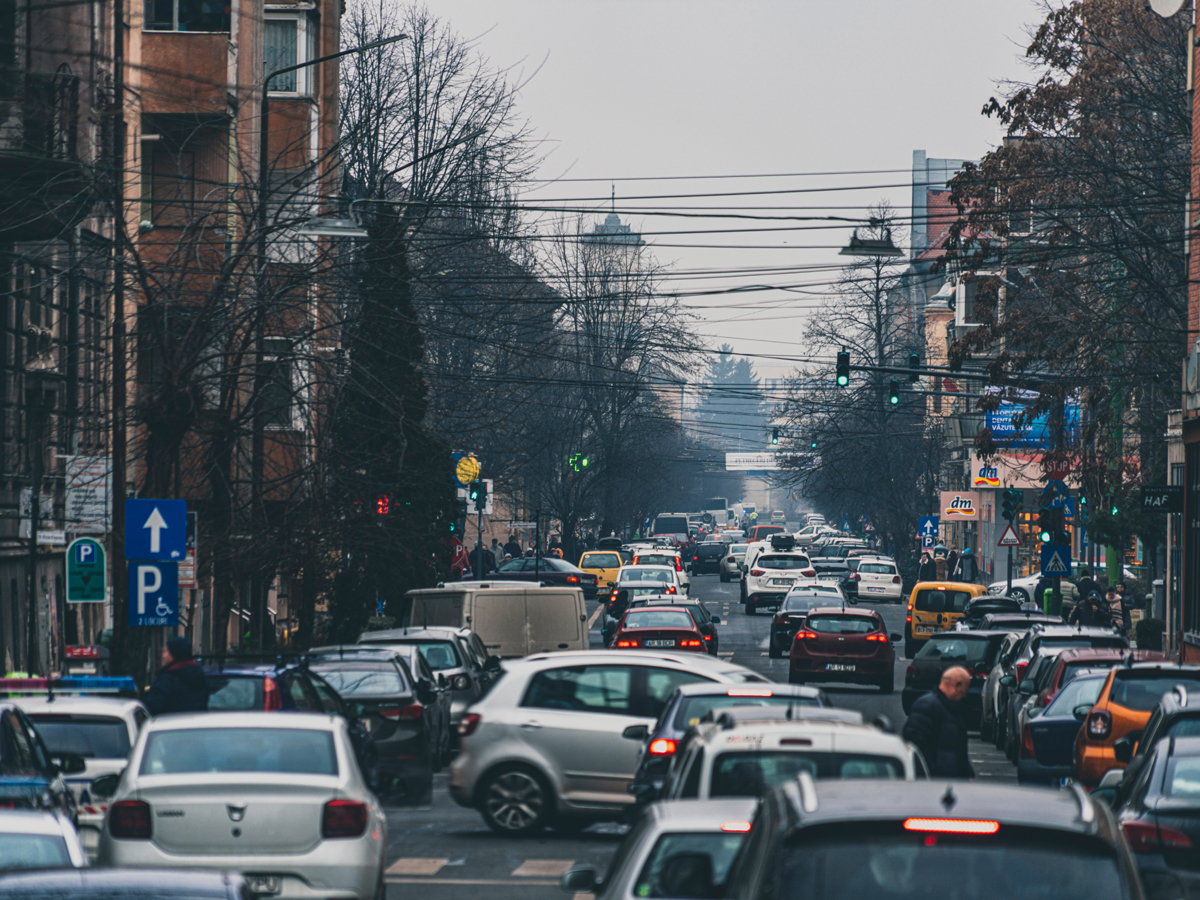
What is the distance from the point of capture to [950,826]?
5.15m

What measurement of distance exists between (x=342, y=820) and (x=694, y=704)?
10.9 ft

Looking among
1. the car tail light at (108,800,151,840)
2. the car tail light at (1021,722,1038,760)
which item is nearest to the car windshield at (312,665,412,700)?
the car tail light at (1021,722,1038,760)

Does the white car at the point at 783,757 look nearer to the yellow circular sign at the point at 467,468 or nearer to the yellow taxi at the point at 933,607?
the yellow taxi at the point at 933,607

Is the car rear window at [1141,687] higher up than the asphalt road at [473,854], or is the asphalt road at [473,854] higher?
the car rear window at [1141,687]

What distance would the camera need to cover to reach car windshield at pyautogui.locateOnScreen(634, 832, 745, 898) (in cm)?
732

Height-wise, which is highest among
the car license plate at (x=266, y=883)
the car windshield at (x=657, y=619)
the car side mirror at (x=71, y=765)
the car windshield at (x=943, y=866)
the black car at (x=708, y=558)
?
the car windshield at (x=943, y=866)

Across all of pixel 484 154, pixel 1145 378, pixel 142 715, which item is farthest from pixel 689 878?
pixel 484 154

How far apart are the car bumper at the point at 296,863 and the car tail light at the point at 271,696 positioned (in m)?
4.44

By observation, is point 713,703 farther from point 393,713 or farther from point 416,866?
point 393,713

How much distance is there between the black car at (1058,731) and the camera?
16984 mm

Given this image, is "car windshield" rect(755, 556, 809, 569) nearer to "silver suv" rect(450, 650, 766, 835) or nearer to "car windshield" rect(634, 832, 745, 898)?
"silver suv" rect(450, 650, 766, 835)

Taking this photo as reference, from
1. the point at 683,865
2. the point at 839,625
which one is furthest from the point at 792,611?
the point at 683,865

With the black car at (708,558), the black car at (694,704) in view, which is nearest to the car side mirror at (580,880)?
the black car at (694,704)

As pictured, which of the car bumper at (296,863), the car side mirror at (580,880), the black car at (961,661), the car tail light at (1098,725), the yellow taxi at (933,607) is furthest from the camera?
the yellow taxi at (933,607)
